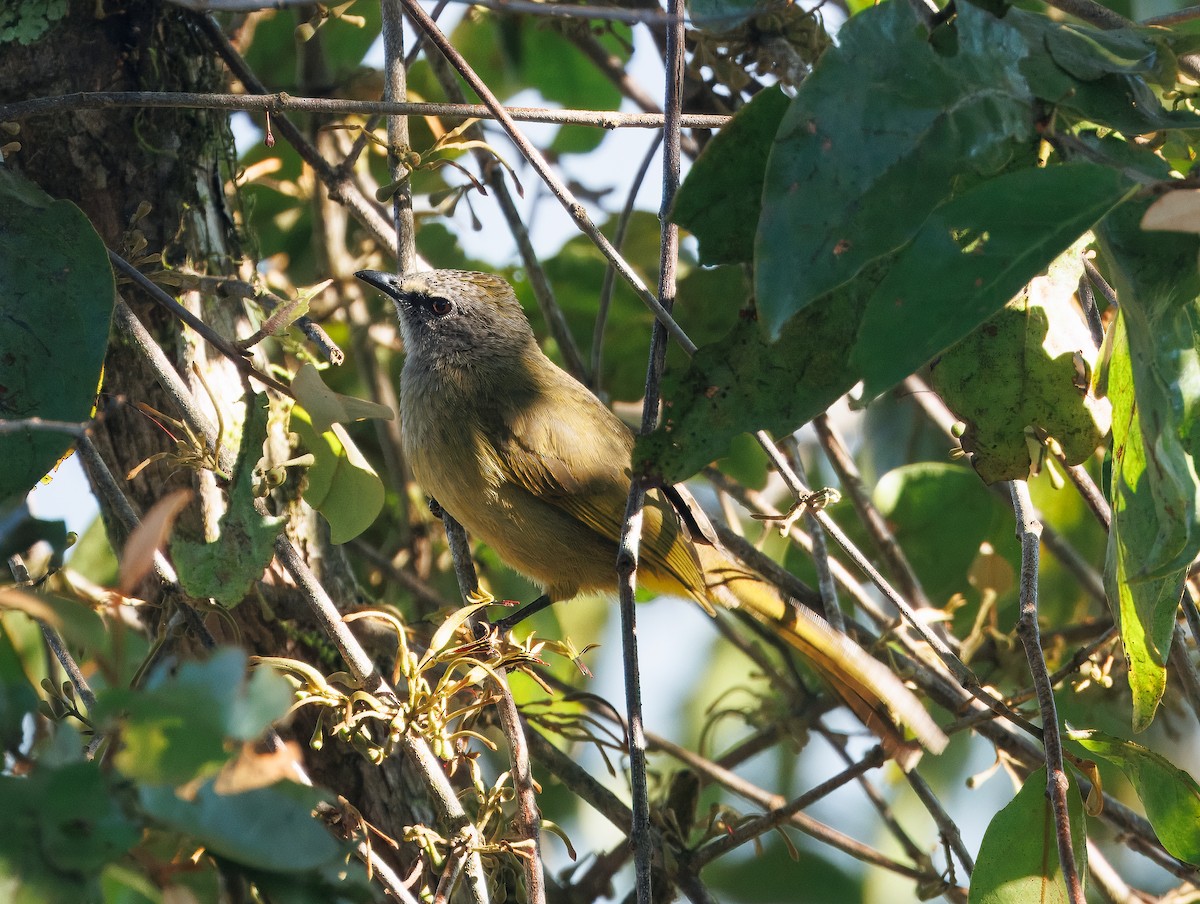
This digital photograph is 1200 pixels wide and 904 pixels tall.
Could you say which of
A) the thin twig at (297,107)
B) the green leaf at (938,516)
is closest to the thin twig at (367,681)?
the thin twig at (297,107)

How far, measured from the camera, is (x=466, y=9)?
408 cm

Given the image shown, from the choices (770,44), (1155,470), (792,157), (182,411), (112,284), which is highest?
(770,44)

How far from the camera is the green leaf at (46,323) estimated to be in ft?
5.92

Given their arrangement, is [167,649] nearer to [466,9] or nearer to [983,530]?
[983,530]

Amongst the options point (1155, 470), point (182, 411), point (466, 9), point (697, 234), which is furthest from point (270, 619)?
point (466, 9)

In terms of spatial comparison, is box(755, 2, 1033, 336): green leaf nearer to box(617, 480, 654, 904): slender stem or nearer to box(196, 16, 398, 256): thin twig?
box(617, 480, 654, 904): slender stem

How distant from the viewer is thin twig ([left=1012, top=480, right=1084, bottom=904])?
1915mm

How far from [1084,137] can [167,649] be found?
1.97 meters

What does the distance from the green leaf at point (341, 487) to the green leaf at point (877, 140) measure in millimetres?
1407

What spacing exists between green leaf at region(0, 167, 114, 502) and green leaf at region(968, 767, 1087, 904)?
5.78ft

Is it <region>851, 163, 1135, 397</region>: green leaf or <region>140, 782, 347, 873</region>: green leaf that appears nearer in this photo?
<region>140, 782, 347, 873</region>: green leaf

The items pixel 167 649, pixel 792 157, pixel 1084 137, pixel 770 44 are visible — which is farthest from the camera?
pixel 770 44

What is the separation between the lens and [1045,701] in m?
2.02

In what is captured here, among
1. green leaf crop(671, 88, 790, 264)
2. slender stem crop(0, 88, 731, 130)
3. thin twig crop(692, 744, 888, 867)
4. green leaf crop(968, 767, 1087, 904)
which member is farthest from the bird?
green leaf crop(671, 88, 790, 264)
